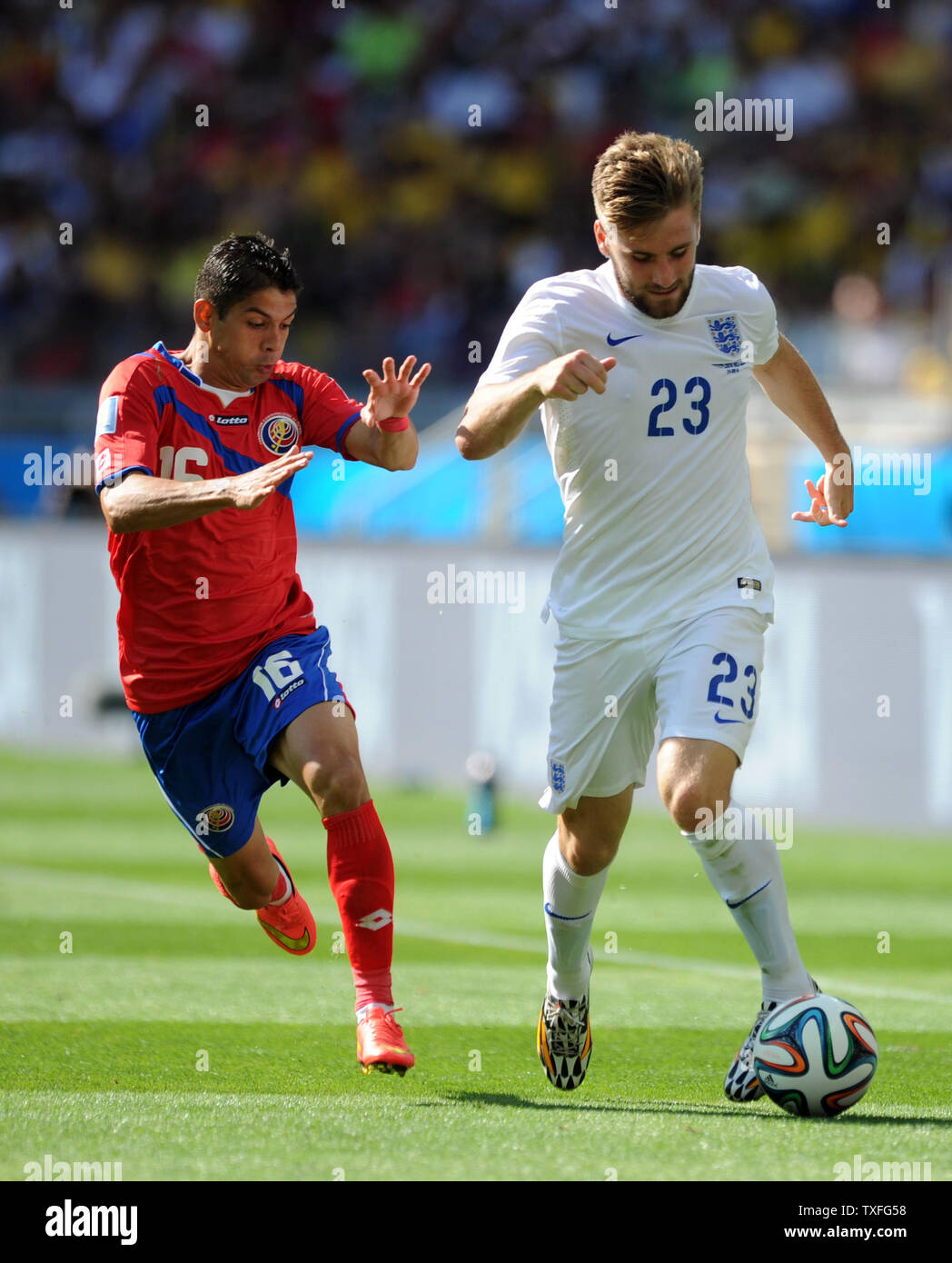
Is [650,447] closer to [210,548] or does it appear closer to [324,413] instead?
[324,413]

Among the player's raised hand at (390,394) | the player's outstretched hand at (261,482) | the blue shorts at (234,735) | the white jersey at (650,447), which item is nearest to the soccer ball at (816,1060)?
the white jersey at (650,447)

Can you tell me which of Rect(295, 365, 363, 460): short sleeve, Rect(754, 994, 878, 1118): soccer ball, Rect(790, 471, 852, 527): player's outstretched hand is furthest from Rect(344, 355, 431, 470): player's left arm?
Rect(754, 994, 878, 1118): soccer ball

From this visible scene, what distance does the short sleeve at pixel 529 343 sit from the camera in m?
5.18

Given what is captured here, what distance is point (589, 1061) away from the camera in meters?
5.84

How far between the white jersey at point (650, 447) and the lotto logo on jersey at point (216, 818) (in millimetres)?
1286

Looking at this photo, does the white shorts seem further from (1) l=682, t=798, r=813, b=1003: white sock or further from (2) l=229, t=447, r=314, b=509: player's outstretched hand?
(2) l=229, t=447, r=314, b=509: player's outstretched hand

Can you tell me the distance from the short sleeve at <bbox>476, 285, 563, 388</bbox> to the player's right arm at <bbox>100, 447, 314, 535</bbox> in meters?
0.57

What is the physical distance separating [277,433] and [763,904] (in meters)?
2.01

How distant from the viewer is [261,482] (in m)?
4.93

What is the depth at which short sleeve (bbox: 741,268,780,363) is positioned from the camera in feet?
17.8

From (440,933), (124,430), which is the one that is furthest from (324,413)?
(440,933)

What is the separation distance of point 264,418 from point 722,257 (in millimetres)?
16205

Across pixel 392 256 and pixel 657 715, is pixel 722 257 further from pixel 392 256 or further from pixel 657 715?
pixel 657 715
